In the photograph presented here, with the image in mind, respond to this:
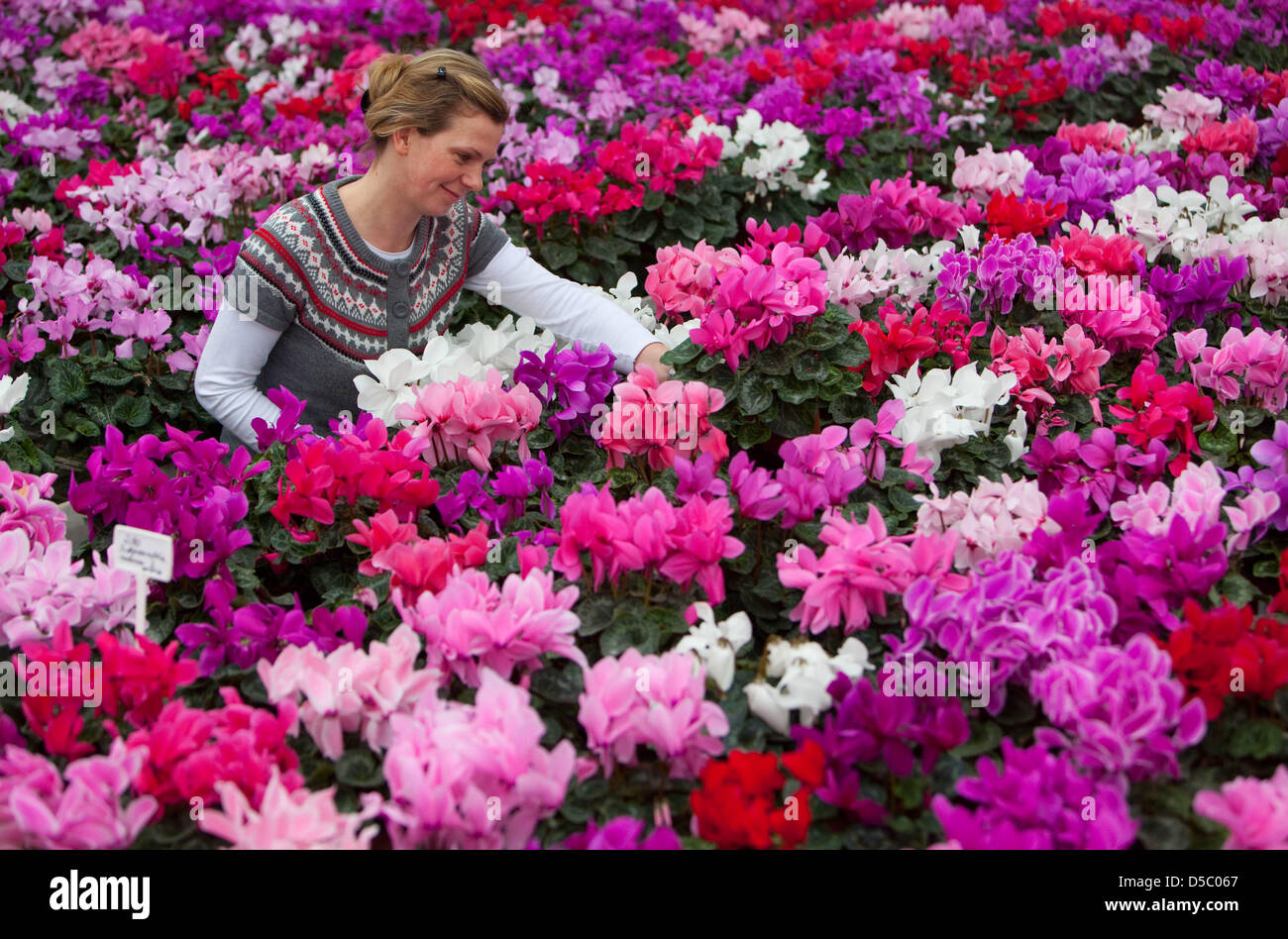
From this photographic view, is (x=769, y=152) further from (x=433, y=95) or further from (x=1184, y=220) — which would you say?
(x=433, y=95)

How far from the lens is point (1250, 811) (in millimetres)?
1455

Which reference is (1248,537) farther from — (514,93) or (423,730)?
(514,93)

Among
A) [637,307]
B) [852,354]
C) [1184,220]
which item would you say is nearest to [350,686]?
[852,354]

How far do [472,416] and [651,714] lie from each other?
0.96 meters

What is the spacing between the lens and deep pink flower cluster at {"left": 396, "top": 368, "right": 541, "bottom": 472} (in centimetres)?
234

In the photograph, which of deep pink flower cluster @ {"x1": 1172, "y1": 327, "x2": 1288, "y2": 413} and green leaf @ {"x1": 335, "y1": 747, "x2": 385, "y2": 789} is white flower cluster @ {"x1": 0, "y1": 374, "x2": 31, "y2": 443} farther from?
deep pink flower cluster @ {"x1": 1172, "y1": 327, "x2": 1288, "y2": 413}

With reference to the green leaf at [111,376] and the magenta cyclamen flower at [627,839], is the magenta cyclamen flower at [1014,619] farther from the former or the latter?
the green leaf at [111,376]

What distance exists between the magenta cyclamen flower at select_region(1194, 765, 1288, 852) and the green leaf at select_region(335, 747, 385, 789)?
116 cm

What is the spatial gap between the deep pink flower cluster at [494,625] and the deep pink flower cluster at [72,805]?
0.46 meters

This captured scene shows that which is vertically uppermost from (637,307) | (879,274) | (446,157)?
(446,157)

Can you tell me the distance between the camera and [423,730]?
5.18 ft

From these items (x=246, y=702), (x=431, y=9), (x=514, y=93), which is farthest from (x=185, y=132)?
(x=246, y=702)

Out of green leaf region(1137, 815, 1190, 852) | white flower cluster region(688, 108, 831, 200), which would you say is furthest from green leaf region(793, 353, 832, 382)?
white flower cluster region(688, 108, 831, 200)
